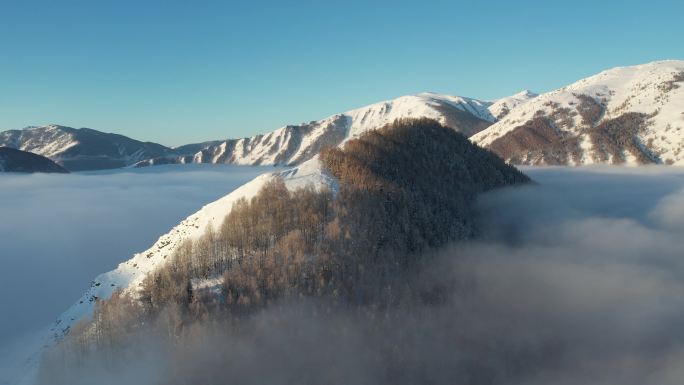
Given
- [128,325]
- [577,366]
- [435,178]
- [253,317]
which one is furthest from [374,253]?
[435,178]

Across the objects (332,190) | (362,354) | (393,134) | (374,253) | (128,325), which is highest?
(393,134)

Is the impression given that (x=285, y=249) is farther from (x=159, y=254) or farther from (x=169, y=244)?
(x=159, y=254)

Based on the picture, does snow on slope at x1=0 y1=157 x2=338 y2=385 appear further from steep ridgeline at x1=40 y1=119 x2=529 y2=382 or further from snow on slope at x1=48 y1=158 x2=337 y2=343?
steep ridgeline at x1=40 y1=119 x2=529 y2=382

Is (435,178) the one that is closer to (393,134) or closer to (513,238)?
(393,134)

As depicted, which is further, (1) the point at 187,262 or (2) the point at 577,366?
(2) the point at 577,366

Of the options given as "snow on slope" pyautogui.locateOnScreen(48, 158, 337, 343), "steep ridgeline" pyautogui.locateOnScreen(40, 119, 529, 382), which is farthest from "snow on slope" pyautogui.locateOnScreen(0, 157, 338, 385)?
"steep ridgeline" pyautogui.locateOnScreen(40, 119, 529, 382)

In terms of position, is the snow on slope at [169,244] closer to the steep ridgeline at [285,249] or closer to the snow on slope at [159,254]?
the snow on slope at [159,254]

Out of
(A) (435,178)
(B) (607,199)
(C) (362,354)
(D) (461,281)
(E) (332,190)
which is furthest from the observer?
(B) (607,199)

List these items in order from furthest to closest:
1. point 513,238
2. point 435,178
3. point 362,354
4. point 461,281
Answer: point 513,238, point 435,178, point 461,281, point 362,354

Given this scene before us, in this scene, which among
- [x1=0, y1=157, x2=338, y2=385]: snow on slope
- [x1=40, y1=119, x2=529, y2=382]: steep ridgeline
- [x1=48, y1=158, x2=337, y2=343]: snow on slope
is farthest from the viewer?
[x1=48, y1=158, x2=337, y2=343]: snow on slope
